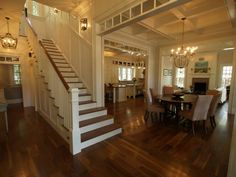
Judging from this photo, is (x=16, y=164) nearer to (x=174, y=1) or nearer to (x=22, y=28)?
(x=174, y=1)

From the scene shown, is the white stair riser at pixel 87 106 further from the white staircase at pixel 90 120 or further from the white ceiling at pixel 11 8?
the white ceiling at pixel 11 8

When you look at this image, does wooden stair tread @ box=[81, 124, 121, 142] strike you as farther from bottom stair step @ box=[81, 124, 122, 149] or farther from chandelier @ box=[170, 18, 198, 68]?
chandelier @ box=[170, 18, 198, 68]

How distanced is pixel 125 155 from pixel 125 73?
9.01 m

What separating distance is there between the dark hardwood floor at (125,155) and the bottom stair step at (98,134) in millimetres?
121

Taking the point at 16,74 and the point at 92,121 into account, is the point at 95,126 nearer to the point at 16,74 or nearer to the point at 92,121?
the point at 92,121

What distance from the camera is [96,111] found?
3324 mm

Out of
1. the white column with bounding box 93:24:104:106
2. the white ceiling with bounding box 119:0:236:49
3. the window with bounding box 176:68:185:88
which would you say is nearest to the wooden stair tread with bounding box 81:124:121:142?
the white column with bounding box 93:24:104:106

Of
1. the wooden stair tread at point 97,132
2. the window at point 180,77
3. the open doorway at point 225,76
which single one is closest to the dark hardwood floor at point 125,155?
the wooden stair tread at point 97,132

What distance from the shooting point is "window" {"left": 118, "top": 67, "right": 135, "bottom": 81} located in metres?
10.5

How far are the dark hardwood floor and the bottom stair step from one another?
121mm

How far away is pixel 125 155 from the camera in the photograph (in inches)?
92.0

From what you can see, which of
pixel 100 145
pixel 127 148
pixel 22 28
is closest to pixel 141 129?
pixel 127 148

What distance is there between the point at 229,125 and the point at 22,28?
347 inches

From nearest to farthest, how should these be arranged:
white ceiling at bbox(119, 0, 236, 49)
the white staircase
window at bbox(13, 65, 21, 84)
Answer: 1. the white staircase
2. white ceiling at bbox(119, 0, 236, 49)
3. window at bbox(13, 65, 21, 84)
